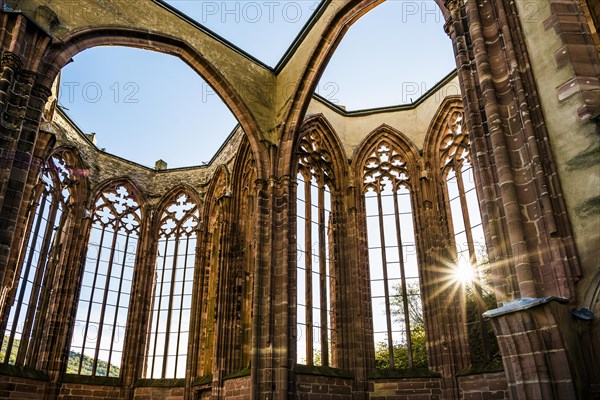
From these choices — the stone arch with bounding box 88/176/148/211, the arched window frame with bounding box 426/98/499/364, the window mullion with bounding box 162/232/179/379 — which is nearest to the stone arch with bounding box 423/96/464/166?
the arched window frame with bounding box 426/98/499/364

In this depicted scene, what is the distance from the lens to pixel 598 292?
449 cm

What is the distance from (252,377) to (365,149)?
6921mm

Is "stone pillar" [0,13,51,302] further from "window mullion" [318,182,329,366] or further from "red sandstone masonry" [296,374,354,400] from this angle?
"window mullion" [318,182,329,366]

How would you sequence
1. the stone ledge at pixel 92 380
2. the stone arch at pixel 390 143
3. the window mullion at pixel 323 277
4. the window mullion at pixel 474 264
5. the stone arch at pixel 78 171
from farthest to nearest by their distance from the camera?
1. the stone arch at pixel 78 171
2. the stone arch at pixel 390 143
3. the stone ledge at pixel 92 380
4. the window mullion at pixel 323 277
5. the window mullion at pixel 474 264

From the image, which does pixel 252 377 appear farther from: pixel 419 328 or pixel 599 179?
pixel 599 179

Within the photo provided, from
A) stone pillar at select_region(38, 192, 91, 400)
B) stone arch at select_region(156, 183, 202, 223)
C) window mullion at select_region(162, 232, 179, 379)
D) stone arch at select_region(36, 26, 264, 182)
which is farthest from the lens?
stone arch at select_region(156, 183, 202, 223)

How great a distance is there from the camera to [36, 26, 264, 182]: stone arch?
9.08 metres

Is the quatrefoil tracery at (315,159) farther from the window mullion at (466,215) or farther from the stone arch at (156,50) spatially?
the window mullion at (466,215)

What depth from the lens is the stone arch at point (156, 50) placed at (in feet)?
29.8

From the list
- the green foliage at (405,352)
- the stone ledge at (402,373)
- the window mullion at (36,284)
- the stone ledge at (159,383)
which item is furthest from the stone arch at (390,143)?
the window mullion at (36,284)

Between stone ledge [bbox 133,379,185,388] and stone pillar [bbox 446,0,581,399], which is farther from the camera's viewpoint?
stone ledge [bbox 133,379,185,388]

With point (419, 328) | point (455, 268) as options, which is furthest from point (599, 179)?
point (419, 328)

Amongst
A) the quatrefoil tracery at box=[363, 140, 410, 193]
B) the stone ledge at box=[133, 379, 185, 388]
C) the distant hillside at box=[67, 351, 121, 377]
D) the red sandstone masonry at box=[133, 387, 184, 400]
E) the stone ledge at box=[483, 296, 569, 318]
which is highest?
the quatrefoil tracery at box=[363, 140, 410, 193]

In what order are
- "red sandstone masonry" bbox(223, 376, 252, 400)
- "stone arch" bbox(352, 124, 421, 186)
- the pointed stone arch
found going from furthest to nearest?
1. "stone arch" bbox(352, 124, 421, 186)
2. the pointed stone arch
3. "red sandstone masonry" bbox(223, 376, 252, 400)
